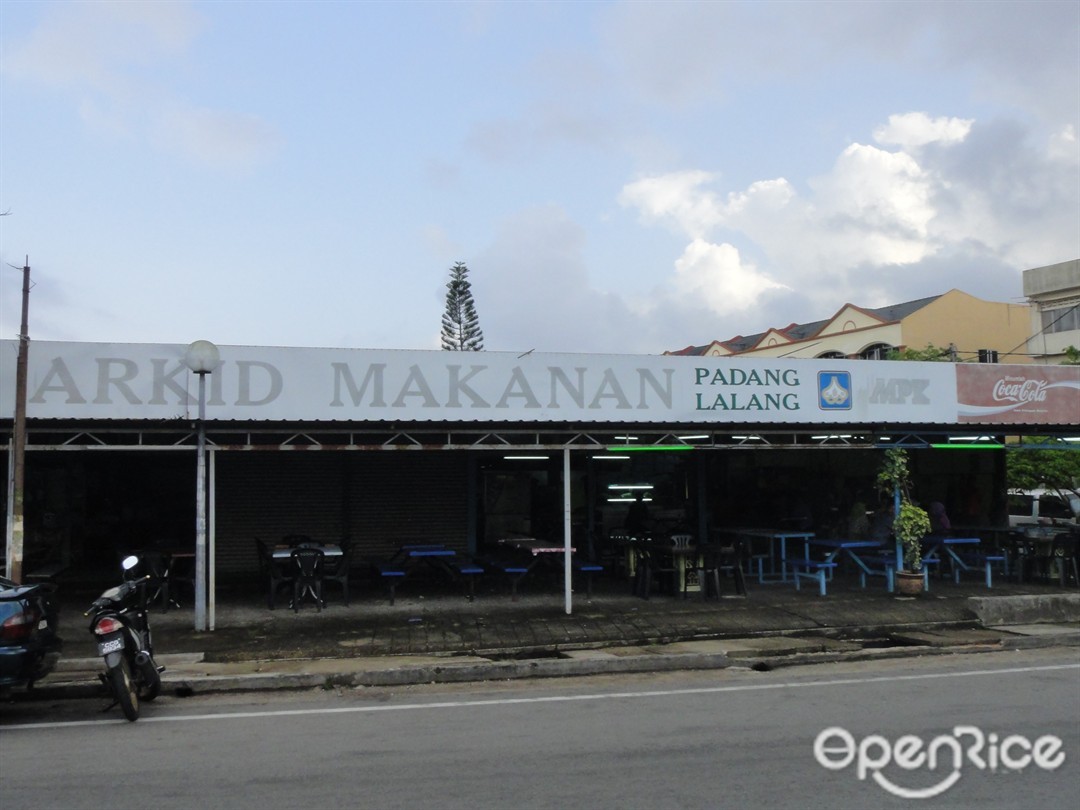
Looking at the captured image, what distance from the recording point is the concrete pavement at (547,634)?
1015 centimetres

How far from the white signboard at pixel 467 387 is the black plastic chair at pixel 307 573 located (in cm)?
210

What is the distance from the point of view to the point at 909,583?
1509 centimetres

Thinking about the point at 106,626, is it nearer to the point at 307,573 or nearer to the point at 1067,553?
the point at 307,573

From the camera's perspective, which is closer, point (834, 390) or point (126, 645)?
point (126, 645)

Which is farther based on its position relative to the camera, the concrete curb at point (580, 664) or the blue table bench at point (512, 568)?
the blue table bench at point (512, 568)

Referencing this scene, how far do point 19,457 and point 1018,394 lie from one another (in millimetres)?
15183

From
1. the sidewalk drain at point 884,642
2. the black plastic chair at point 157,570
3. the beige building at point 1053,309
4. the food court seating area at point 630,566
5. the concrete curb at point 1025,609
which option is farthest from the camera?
the beige building at point 1053,309

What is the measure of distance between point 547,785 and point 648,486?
1347cm

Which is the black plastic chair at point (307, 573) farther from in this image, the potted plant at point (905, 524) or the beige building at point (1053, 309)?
the beige building at point (1053, 309)

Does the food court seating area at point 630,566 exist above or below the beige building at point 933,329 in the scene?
below

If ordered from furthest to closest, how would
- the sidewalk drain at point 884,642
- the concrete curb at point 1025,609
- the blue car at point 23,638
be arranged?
the concrete curb at point 1025,609, the sidewalk drain at point 884,642, the blue car at point 23,638

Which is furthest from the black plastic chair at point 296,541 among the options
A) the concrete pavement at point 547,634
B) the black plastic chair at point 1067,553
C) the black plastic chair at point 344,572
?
the black plastic chair at point 1067,553

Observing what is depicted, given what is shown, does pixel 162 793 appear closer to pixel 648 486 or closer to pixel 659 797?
pixel 659 797

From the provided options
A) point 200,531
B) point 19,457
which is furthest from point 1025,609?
point 19,457
